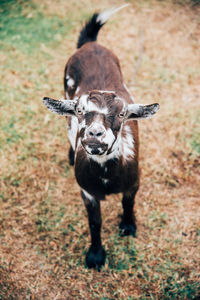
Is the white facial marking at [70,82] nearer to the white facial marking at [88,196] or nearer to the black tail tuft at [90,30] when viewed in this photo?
the black tail tuft at [90,30]

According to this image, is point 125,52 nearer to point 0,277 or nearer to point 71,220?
point 71,220

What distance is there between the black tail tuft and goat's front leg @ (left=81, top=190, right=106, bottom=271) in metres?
2.21

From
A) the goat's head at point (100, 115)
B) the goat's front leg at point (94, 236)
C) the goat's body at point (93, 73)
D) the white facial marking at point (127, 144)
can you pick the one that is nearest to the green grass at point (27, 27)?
the goat's body at point (93, 73)

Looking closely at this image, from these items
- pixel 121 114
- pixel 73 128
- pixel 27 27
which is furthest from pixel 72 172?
pixel 27 27

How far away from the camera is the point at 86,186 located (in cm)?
261

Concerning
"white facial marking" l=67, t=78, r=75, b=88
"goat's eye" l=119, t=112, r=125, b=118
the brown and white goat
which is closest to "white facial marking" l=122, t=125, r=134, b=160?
the brown and white goat

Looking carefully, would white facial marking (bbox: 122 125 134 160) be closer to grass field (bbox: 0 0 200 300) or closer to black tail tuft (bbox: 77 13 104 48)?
grass field (bbox: 0 0 200 300)

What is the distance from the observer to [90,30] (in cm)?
369

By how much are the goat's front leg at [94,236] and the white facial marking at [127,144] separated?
607 millimetres

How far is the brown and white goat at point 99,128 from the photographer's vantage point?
209 centimetres

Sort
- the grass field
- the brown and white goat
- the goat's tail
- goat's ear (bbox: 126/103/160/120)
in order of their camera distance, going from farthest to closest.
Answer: the goat's tail → the grass field → goat's ear (bbox: 126/103/160/120) → the brown and white goat

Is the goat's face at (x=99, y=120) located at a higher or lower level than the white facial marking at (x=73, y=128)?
higher

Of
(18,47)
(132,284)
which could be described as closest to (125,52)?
(18,47)

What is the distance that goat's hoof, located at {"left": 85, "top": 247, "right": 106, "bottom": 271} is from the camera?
3104 millimetres
